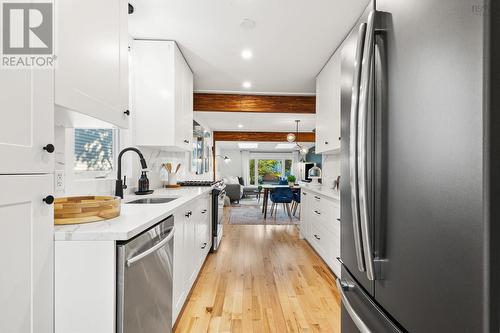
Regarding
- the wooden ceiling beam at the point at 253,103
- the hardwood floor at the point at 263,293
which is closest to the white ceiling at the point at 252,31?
the wooden ceiling beam at the point at 253,103

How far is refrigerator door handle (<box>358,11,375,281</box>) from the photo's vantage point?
0.75 m

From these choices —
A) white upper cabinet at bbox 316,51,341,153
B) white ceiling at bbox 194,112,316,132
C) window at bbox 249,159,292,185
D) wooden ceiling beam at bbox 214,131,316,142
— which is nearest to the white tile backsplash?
white upper cabinet at bbox 316,51,341,153

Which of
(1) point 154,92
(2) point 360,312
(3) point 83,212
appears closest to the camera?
(2) point 360,312

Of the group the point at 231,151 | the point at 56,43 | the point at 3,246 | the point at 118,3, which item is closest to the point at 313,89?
the point at 118,3

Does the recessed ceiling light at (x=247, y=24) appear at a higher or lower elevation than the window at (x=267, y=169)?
higher

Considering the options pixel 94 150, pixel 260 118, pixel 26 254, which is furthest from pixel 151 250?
pixel 260 118

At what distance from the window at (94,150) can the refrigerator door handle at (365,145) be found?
1.84 metres

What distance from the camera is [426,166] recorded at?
0.60 metres

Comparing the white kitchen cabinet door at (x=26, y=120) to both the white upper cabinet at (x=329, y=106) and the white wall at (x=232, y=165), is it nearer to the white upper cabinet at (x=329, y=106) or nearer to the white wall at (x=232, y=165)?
the white upper cabinet at (x=329, y=106)

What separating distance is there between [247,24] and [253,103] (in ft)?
7.26

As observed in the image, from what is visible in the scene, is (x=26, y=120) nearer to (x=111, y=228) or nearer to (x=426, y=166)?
(x=111, y=228)

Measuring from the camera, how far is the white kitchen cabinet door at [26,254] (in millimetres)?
741

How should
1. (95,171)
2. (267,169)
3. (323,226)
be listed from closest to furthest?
(95,171)
(323,226)
(267,169)

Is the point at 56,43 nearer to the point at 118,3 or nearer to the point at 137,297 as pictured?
the point at 118,3
